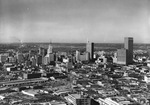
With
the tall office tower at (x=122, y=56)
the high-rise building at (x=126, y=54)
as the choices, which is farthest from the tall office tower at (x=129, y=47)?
the tall office tower at (x=122, y=56)

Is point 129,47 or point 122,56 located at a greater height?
point 129,47

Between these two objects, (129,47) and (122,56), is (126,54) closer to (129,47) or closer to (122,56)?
(122,56)

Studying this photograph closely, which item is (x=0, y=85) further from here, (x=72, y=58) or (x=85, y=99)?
(x=72, y=58)

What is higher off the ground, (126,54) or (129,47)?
(129,47)

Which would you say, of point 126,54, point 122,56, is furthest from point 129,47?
point 122,56

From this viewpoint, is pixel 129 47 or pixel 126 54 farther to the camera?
pixel 129 47

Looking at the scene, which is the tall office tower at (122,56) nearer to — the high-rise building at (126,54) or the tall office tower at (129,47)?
the high-rise building at (126,54)

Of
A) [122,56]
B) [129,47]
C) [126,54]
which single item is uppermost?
[129,47]

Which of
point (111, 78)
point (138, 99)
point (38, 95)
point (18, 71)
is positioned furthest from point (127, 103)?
point (18, 71)

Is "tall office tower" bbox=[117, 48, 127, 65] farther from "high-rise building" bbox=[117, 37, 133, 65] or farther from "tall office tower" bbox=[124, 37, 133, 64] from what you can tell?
"tall office tower" bbox=[124, 37, 133, 64]

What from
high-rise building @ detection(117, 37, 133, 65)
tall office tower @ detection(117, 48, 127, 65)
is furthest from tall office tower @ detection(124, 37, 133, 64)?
tall office tower @ detection(117, 48, 127, 65)

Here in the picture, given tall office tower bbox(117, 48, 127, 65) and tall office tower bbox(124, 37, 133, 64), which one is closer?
tall office tower bbox(117, 48, 127, 65)
